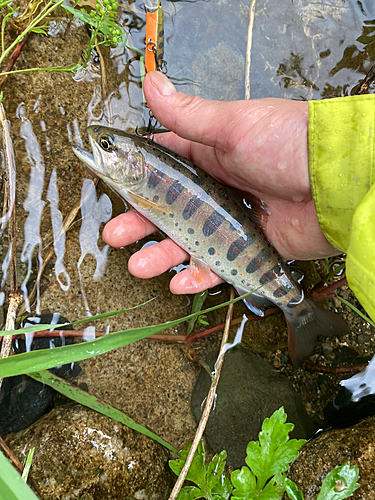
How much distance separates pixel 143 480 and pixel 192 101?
2883mm

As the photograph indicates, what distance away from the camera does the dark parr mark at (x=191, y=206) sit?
2863 millimetres

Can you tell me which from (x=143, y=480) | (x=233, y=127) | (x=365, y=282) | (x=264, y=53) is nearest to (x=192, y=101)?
(x=233, y=127)

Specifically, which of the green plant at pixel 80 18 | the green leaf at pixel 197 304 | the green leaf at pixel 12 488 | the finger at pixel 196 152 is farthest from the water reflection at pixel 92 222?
the green leaf at pixel 12 488

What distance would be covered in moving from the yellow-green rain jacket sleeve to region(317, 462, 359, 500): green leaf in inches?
35.9

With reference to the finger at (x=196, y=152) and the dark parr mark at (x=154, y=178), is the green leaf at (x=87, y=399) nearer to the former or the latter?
the dark parr mark at (x=154, y=178)

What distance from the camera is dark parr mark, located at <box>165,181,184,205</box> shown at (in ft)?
9.30

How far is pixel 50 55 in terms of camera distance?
3020 mm

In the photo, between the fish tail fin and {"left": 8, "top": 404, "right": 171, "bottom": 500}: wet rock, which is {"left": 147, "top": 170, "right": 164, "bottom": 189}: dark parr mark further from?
{"left": 8, "top": 404, "right": 171, "bottom": 500}: wet rock

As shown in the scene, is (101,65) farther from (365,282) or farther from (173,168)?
(365,282)

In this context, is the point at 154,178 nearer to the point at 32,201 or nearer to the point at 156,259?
the point at 156,259

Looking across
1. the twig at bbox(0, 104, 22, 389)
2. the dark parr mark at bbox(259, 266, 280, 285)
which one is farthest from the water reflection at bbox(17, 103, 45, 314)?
the dark parr mark at bbox(259, 266, 280, 285)

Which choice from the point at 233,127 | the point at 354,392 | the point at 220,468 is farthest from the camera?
the point at 354,392

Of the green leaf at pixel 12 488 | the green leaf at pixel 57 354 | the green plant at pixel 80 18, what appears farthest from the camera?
the green plant at pixel 80 18

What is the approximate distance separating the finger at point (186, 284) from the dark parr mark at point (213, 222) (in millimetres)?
435
